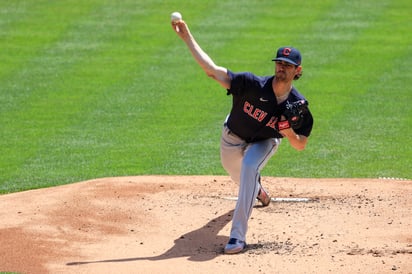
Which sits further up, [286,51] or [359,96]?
[286,51]

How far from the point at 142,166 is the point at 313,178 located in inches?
83.6

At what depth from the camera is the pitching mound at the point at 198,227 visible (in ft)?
24.1

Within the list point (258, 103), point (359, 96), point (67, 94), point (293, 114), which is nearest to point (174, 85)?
point (67, 94)

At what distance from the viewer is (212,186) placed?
10.1 meters

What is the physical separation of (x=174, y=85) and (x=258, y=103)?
5.86m

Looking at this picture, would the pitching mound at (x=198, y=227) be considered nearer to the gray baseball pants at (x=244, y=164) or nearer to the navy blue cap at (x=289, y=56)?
the gray baseball pants at (x=244, y=164)

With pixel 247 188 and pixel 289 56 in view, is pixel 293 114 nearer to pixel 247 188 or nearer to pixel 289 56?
pixel 289 56

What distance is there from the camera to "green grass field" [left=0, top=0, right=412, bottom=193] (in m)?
11.4

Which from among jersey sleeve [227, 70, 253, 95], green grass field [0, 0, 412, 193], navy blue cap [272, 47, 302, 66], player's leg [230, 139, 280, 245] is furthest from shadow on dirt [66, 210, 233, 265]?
green grass field [0, 0, 412, 193]

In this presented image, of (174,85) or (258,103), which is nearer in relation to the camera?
(258,103)

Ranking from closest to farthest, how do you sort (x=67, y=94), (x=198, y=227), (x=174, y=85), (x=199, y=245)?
(x=199, y=245), (x=198, y=227), (x=67, y=94), (x=174, y=85)

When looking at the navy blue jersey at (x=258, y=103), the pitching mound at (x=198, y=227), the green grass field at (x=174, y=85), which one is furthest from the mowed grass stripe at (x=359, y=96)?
the navy blue jersey at (x=258, y=103)

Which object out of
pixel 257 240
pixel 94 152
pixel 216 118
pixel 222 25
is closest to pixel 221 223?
pixel 257 240

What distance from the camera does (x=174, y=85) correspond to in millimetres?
13789
